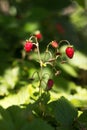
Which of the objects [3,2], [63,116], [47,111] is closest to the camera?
[63,116]

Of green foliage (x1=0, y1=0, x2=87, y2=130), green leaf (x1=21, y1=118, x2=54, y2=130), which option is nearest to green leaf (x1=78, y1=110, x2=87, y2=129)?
green foliage (x1=0, y1=0, x2=87, y2=130)

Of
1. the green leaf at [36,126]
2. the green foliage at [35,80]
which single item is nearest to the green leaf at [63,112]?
the green foliage at [35,80]

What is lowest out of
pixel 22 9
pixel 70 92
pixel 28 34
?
pixel 70 92

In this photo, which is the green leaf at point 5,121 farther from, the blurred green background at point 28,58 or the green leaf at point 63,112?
the blurred green background at point 28,58

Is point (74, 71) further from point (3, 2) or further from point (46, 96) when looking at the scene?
point (3, 2)

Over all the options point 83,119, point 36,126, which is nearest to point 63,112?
point 83,119

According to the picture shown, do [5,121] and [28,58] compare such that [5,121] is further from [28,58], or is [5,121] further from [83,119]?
[28,58]

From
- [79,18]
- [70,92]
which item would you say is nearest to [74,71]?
[70,92]

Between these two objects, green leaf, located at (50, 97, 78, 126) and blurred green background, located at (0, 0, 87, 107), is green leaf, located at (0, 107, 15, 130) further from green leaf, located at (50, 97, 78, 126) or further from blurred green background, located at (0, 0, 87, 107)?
blurred green background, located at (0, 0, 87, 107)
